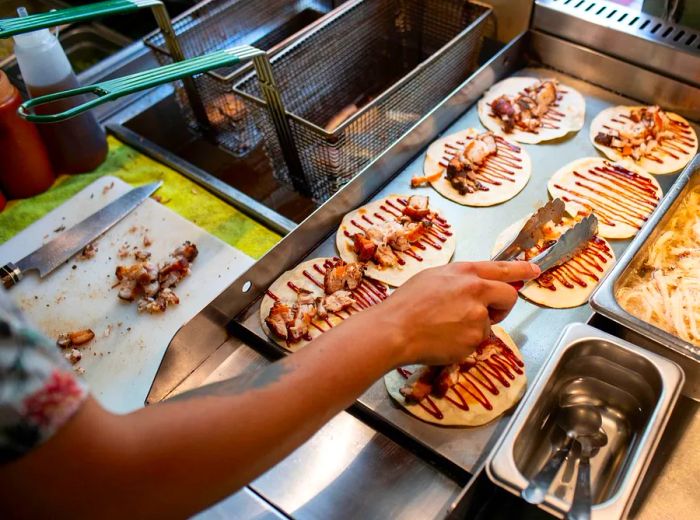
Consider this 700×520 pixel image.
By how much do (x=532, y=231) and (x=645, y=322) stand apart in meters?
0.53

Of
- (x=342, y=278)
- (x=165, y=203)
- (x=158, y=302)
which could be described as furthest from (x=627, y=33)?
(x=158, y=302)

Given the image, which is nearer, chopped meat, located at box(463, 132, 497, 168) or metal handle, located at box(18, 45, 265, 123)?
metal handle, located at box(18, 45, 265, 123)

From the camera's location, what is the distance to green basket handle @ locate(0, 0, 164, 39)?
1986 mm

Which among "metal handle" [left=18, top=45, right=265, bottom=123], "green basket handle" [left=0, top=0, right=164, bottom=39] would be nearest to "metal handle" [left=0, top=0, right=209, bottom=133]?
"green basket handle" [left=0, top=0, right=164, bottom=39]

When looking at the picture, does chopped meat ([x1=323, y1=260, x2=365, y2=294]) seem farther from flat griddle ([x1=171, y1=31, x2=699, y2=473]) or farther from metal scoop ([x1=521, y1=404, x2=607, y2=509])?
metal scoop ([x1=521, y1=404, x2=607, y2=509])

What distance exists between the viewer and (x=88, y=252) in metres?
2.31

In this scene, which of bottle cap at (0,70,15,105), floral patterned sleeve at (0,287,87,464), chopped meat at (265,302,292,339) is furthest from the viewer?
bottle cap at (0,70,15,105)

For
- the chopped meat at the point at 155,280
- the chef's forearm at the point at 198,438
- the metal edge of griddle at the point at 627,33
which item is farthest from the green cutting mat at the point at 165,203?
the metal edge of griddle at the point at 627,33

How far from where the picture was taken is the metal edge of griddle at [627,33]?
2.40 metres

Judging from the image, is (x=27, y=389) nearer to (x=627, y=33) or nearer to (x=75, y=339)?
(x=75, y=339)

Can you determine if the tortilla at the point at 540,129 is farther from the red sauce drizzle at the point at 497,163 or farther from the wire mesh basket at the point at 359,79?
the wire mesh basket at the point at 359,79

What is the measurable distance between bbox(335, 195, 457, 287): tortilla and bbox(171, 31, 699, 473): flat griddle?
0.05 m

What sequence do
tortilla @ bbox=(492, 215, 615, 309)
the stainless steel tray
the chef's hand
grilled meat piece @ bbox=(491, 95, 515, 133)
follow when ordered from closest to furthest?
the chef's hand, the stainless steel tray, tortilla @ bbox=(492, 215, 615, 309), grilled meat piece @ bbox=(491, 95, 515, 133)

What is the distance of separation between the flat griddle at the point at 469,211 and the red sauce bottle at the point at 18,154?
1.19 m
